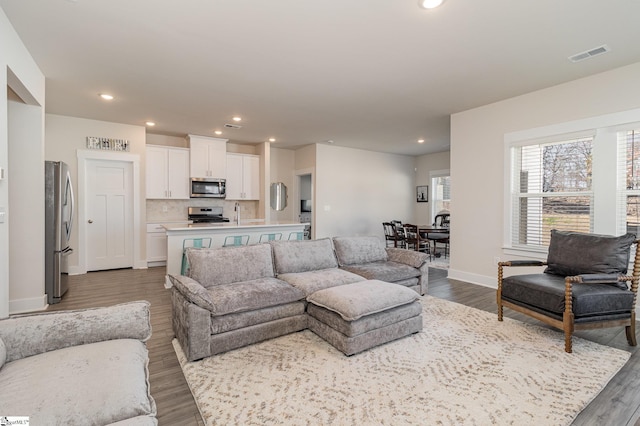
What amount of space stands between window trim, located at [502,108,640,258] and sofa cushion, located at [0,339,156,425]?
4.64m

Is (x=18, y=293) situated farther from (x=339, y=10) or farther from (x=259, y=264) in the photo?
(x=339, y=10)

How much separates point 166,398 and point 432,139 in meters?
6.99

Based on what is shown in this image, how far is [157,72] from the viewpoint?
3.62 m

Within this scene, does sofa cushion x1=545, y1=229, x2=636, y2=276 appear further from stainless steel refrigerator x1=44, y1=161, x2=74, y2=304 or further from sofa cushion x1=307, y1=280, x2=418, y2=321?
stainless steel refrigerator x1=44, y1=161, x2=74, y2=304

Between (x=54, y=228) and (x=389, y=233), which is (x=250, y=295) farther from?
(x=389, y=233)

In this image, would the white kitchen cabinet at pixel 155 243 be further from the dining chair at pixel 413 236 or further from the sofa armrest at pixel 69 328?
the dining chair at pixel 413 236

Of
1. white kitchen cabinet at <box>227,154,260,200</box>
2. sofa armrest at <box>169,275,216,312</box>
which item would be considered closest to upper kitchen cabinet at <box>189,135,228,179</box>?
white kitchen cabinet at <box>227,154,260,200</box>

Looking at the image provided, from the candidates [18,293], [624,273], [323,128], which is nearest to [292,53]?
[323,128]

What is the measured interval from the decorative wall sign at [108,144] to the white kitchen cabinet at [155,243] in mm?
1564

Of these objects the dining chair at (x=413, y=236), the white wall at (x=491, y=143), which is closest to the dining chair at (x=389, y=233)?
the dining chair at (x=413, y=236)

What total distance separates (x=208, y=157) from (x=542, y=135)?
6122 millimetres

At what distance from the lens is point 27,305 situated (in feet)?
11.8

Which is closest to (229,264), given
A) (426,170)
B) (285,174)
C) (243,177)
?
(243,177)

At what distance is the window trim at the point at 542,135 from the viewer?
3.47 m
